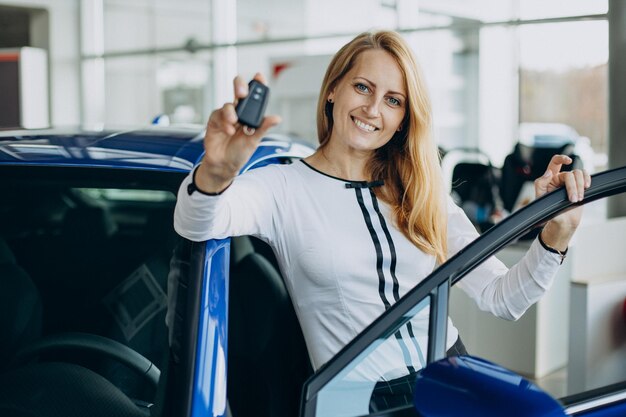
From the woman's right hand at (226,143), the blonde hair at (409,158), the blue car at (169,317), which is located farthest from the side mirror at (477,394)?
the blonde hair at (409,158)

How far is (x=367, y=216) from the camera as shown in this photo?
1629 mm

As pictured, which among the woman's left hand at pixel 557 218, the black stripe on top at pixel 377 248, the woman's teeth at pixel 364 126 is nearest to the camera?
the woman's left hand at pixel 557 218

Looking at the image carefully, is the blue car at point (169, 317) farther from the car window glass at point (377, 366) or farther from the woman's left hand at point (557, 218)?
the woman's left hand at point (557, 218)

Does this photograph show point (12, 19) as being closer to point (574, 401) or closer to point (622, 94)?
point (622, 94)

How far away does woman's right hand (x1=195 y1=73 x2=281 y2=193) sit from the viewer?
1212 millimetres

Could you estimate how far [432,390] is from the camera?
1043mm

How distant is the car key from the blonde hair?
534 mm

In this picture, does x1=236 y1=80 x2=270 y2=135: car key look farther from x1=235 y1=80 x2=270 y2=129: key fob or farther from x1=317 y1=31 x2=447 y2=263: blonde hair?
x1=317 y1=31 x2=447 y2=263: blonde hair

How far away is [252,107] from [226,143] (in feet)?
0.28

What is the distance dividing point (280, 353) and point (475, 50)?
699 cm

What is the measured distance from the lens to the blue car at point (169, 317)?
3.87 ft

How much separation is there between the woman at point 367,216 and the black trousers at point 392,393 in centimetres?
28

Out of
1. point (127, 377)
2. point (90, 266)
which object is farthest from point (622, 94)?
point (127, 377)

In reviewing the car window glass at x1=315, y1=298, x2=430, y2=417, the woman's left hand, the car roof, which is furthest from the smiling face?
the car window glass at x1=315, y1=298, x2=430, y2=417
